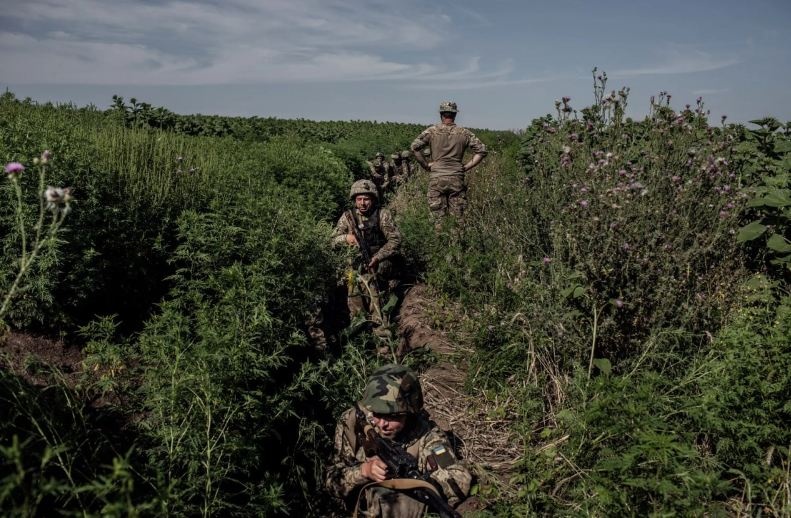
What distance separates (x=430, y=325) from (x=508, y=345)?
64.0 inches

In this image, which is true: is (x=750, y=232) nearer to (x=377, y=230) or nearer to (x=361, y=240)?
(x=361, y=240)

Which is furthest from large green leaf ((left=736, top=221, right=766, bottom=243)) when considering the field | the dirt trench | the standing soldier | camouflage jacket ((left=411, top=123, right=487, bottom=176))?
camouflage jacket ((left=411, top=123, right=487, bottom=176))

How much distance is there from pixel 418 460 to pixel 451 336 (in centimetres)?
223

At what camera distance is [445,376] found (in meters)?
5.07

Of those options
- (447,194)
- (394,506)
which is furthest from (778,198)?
(447,194)

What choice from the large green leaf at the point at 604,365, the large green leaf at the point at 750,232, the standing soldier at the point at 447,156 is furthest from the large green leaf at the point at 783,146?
the standing soldier at the point at 447,156

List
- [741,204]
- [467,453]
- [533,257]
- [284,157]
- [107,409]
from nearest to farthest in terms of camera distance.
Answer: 1. [107,409]
2. [467,453]
3. [741,204]
4. [533,257]
5. [284,157]

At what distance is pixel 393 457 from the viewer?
3090mm

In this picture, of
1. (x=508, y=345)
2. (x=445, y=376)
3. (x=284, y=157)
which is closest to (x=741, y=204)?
(x=508, y=345)

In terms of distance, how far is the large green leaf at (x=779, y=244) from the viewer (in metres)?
4.58

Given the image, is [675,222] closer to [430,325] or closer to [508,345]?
[508,345]

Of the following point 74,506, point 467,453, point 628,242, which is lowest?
point 467,453

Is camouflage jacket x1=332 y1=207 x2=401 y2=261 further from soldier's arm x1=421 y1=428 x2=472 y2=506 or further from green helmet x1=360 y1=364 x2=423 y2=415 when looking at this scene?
soldier's arm x1=421 y1=428 x2=472 y2=506

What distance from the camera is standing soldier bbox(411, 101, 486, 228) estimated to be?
8.57 m
